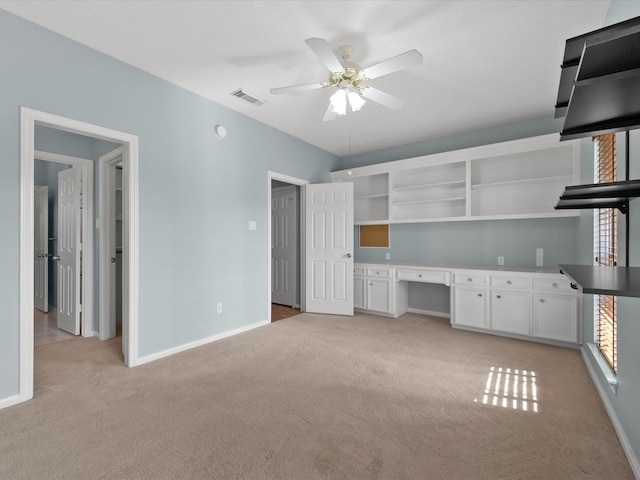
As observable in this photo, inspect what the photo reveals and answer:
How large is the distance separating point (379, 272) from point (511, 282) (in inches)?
67.2

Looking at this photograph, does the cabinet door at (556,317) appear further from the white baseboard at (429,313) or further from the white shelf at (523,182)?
the white shelf at (523,182)

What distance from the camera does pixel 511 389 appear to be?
8.27 feet

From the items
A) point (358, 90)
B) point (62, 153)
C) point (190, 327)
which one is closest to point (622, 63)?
point (358, 90)

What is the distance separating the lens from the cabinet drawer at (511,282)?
3.68 metres

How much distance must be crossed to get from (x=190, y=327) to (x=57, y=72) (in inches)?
98.7

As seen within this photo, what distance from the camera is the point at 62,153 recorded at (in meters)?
3.70

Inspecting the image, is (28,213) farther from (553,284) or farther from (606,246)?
(553,284)

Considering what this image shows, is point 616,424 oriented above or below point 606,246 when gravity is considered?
below

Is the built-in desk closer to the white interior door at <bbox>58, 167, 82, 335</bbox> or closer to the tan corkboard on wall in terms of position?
the tan corkboard on wall

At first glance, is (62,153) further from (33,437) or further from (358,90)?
(358,90)

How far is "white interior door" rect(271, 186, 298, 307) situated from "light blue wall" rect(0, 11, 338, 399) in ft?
3.01

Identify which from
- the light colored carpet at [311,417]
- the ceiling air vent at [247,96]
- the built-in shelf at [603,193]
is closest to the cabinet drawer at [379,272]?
the light colored carpet at [311,417]

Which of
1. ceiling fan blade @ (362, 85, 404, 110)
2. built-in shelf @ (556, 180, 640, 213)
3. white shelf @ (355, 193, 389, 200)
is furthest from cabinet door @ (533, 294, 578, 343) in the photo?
ceiling fan blade @ (362, 85, 404, 110)

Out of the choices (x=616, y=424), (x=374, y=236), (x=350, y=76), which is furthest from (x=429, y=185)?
(x=616, y=424)
